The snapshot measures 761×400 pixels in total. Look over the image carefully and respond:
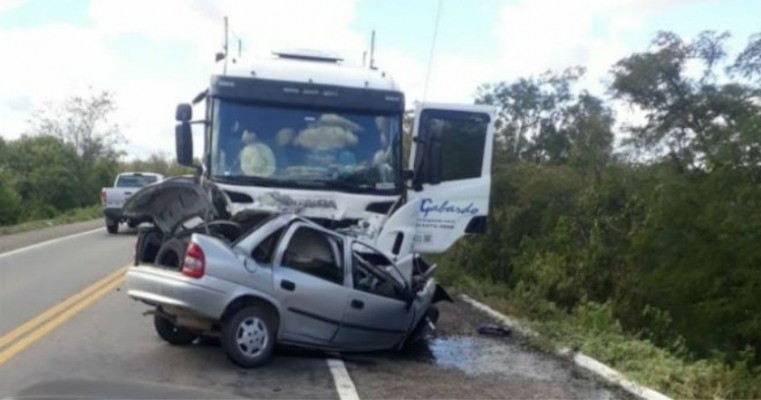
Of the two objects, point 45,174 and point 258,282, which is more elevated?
point 258,282

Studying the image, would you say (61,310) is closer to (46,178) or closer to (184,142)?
(184,142)

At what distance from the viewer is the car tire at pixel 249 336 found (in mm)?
9938

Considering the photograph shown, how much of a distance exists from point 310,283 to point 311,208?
68.0 inches

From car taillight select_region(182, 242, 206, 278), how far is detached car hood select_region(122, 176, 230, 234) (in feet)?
3.68

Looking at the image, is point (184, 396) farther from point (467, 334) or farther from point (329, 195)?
point (467, 334)

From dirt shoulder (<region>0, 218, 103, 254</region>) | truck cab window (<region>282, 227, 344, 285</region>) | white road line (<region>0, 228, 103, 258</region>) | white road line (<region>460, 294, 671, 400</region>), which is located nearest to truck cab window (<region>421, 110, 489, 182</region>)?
white road line (<region>460, 294, 671, 400</region>)

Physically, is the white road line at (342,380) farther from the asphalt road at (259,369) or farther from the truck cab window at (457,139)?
the truck cab window at (457,139)

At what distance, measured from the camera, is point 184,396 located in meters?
3.43

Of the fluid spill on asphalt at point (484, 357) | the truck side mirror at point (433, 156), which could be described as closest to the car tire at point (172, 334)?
the fluid spill on asphalt at point (484, 357)

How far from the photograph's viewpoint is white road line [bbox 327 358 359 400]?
29.5ft

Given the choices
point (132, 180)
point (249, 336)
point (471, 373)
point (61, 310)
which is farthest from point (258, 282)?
point (132, 180)

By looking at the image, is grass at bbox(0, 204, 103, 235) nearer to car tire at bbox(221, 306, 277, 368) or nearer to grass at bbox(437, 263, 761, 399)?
grass at bbox(437, 263, 761, 399)

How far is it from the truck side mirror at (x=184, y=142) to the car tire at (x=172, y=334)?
219cm

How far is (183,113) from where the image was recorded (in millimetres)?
12547
